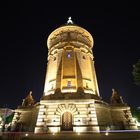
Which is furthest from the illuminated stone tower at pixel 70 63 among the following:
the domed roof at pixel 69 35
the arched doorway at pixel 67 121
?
the arched doorway at pixel 67 121

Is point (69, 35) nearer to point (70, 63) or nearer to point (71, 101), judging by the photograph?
point (70, 63)

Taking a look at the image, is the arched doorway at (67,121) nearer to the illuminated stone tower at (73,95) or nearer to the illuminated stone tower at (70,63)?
the illuminated stone tower at (73,95)

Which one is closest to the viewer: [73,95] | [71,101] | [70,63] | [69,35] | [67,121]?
[71,101]

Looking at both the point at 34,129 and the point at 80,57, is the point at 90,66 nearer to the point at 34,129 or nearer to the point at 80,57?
the point at 80,57

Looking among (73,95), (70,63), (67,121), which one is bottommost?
(67,121)

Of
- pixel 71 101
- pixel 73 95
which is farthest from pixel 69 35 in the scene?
pixel 71 101

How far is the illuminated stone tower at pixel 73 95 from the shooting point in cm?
2230

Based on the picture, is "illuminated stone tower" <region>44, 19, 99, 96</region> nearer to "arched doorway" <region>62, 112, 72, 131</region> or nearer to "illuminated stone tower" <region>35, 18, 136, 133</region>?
"illuminated stone tower" <region>35, 18, 136, 133</region>

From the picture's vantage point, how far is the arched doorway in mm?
22688

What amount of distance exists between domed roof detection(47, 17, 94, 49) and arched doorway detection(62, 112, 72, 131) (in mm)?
16266

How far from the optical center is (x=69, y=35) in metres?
34.4

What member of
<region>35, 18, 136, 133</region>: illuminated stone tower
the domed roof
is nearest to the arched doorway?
<region>35, 18, 136, 133</region>: illuminated stone tower

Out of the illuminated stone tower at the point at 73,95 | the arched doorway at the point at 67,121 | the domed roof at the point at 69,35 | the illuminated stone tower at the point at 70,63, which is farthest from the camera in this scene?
the domed roof at the point at 69,35

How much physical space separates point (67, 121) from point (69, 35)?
62.2 feet
